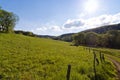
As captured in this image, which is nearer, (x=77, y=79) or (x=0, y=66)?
(x=77, y=79)

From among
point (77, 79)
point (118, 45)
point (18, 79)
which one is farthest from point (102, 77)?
point (118, 45)

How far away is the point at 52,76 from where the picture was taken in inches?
662

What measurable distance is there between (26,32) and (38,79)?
123m

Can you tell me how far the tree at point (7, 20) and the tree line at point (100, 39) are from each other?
2069 inches

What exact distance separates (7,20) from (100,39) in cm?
7425

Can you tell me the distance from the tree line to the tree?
5255 centimetres

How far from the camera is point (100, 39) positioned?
475 ft

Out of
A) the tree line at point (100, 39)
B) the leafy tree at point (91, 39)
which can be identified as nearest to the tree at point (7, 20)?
the tree line at point (100, 39)

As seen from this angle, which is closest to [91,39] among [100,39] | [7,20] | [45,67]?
[100,39]

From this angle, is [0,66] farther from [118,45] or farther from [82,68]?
[118,45]

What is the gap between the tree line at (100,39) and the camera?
13262cm

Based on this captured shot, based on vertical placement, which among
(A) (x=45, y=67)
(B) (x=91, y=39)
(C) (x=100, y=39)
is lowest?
(A) (x=45, y=67)

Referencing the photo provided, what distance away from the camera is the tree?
91.9m

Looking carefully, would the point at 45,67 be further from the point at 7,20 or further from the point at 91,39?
the point at 91,39
